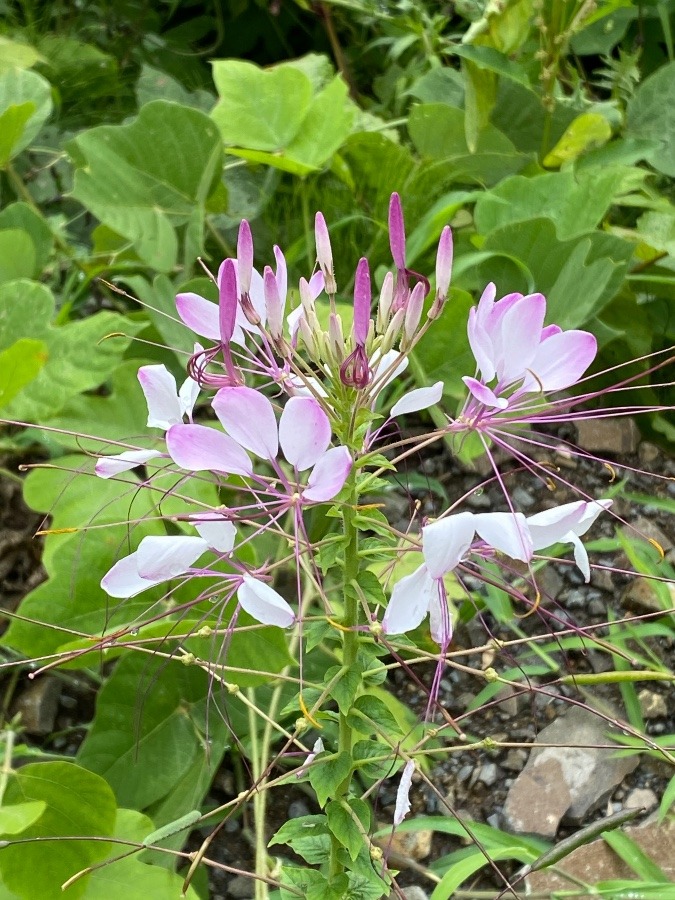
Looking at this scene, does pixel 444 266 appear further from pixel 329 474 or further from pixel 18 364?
pixel 18 364

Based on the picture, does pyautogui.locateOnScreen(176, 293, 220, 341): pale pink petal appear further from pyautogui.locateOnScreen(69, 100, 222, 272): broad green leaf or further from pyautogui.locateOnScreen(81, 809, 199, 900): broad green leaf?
pyautogui.locateOnScreen(69, 100, 222, 272): broad green leaf

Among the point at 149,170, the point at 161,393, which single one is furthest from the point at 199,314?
the point at 149,170

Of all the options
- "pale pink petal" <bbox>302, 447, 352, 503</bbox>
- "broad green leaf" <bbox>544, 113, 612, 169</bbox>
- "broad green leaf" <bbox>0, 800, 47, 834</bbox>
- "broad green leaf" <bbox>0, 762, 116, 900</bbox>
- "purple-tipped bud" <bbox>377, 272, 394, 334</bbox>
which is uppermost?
"purple-tipped bud" <bbox>377, 272, 394, 334</bbox>

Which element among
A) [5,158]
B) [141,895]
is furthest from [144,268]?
[141,895]

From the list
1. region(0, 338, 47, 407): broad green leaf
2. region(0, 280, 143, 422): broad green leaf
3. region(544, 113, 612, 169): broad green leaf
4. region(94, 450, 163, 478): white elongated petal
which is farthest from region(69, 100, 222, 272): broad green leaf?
region(94, 450, 163, 478): white elongated petal

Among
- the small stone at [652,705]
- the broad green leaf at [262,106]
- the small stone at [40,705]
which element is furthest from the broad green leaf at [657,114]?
the small stone at [40,705]

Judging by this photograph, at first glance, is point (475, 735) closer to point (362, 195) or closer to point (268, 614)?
point (268, 614)

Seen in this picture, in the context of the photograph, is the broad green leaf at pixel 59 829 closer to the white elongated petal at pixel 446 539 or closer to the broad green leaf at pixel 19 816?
the broad green leaf at pixel 19 816
